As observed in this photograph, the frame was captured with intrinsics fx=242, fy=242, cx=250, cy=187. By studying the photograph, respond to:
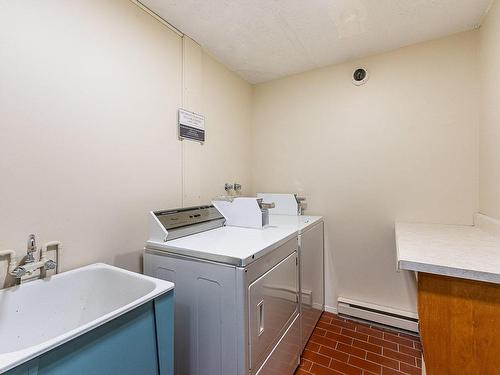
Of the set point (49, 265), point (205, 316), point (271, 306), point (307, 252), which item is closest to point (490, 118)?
point (307, 252)

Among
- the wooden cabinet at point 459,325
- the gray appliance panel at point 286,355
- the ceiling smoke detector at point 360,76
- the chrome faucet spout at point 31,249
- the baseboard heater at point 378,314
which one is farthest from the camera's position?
the ceiling smoke detector at point 360,76

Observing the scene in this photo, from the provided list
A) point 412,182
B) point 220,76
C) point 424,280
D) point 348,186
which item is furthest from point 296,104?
point 424,280

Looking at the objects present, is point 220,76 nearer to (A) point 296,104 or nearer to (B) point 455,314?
(A) point 296,104

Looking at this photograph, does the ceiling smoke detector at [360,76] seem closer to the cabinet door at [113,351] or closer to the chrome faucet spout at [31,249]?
the cabinet door at [113,351]

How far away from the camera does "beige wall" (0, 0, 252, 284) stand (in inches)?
45.0

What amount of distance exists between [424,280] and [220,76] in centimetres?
238

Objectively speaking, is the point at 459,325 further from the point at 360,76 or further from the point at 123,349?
the point at 360,76

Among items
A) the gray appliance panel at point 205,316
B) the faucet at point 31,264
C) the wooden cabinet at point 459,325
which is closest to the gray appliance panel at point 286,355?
the gray appliance panel at point 205,316

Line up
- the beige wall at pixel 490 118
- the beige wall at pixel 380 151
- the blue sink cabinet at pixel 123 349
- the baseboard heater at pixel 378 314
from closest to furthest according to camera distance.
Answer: the blue sink cabinet at pixel 123 349 < the beige wall at pixel 490 118 < the beige wall at pixel 380 151 < the baseboard heater at pixel 378 314

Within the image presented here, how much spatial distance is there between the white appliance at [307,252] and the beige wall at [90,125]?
967mm

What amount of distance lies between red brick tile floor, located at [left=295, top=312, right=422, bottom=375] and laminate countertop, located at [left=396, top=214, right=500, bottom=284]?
3.22 feet

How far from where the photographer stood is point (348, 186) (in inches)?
96.7

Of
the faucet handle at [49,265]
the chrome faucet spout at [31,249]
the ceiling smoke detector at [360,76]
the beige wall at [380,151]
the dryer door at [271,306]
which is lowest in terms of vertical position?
the dryer door at [271,306]

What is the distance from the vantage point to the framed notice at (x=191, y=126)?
2.00 m
